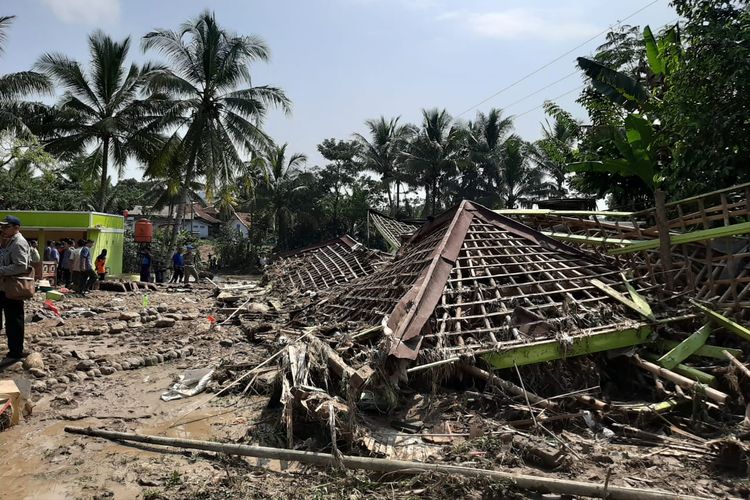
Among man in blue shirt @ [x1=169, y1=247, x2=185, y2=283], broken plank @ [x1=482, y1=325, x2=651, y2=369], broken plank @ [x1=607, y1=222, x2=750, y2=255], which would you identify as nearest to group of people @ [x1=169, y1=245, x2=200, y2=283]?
man in blue shirt @ [x1=169, y1=247, x2=185, y2=283]

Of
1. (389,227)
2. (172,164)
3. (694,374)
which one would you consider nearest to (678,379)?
(694,374)

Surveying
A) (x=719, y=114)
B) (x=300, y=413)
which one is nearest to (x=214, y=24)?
(x=719, y=114)

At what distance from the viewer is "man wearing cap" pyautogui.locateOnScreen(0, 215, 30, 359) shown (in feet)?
17.9

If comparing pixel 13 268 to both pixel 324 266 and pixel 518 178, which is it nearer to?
pixel 324 266

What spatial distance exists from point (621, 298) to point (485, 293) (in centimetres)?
150

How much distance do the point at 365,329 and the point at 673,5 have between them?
24.9 feet

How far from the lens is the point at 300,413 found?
13.1 feet

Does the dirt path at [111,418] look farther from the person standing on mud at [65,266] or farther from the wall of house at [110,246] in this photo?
the wall of house at [110,246]

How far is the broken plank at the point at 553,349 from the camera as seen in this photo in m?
4.60

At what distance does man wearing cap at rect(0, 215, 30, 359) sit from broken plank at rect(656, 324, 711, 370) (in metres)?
6.71

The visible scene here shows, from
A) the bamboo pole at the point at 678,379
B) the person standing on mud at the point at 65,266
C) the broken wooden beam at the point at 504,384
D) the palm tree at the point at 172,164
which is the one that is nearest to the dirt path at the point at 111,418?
the broken wooden beam at the point at 504,384

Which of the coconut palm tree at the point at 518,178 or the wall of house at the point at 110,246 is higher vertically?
the coconut palm tree at the point at 518,178

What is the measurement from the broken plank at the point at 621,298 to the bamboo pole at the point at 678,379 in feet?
1.80

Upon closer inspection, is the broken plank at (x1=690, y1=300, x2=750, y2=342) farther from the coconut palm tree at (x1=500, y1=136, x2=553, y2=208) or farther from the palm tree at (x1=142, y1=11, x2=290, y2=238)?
the coconut palm tree at (x1=500, y1=136, x2=553, y2=208)
